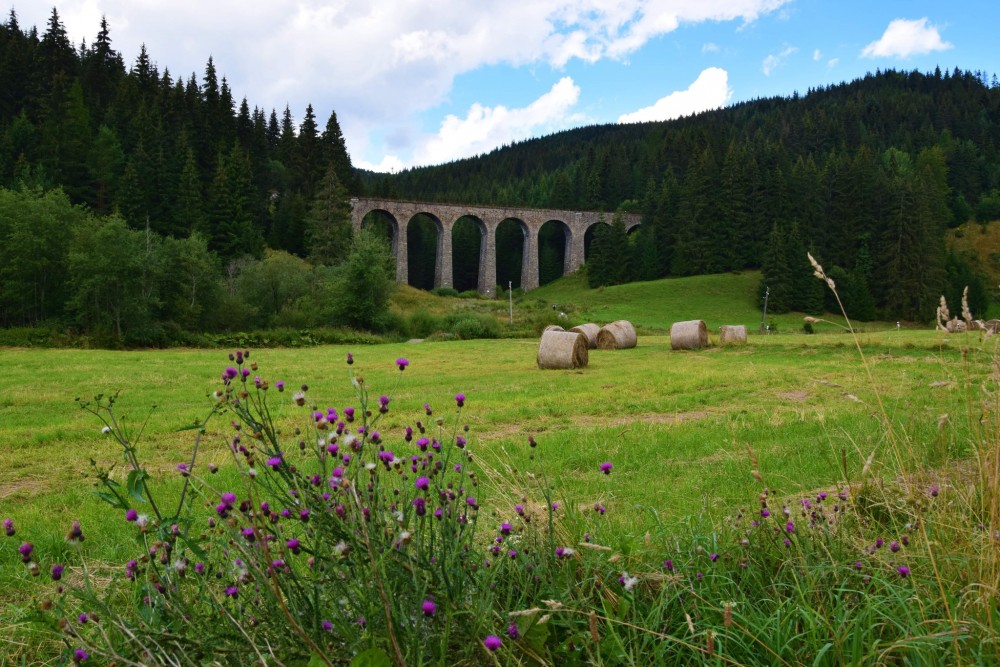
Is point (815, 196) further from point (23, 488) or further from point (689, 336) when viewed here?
point (23, 488)

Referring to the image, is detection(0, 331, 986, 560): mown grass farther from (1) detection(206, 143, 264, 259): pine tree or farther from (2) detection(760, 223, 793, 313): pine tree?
(2) detection(760, 223, 793, 313): pine tree

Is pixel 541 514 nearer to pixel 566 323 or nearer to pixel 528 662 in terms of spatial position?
pixel 528 662

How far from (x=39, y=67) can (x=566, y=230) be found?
228 feet

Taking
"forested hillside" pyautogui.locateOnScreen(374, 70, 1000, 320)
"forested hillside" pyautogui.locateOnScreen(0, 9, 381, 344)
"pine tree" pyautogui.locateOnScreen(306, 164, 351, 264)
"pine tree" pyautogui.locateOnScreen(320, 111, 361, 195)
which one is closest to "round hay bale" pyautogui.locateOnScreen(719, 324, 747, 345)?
"forested hillside" pyautogui.locateOnScreen(0, 9, 381, 344)

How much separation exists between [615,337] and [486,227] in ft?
225

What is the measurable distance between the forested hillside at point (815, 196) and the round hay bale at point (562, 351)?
1832 inches

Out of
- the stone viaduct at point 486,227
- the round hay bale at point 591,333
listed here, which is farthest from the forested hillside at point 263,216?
the round hay bale at point 591,333

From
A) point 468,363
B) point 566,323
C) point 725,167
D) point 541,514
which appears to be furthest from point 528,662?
point 725,167

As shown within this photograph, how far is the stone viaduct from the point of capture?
85.4 metres

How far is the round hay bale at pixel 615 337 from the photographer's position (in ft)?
88.8

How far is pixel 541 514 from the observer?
2934 millimetres

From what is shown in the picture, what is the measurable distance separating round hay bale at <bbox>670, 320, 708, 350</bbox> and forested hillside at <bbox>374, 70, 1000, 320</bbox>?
1524 inches

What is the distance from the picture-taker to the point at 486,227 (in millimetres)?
93625

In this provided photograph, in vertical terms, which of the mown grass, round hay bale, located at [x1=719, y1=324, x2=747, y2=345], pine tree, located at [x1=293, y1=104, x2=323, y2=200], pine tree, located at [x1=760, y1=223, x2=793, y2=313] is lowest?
the mown grass
